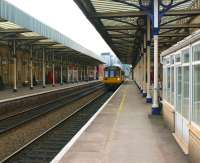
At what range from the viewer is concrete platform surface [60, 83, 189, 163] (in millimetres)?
7953

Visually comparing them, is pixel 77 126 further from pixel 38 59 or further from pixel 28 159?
pixel 38 59

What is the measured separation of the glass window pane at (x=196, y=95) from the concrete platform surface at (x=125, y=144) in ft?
3.54

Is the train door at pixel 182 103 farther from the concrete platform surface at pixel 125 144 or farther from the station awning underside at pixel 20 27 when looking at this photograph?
the station awning underside at pixel 20 27

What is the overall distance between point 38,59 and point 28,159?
43359mm

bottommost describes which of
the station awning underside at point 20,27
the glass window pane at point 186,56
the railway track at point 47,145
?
the railway track at point 47,145

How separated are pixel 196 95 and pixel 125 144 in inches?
114

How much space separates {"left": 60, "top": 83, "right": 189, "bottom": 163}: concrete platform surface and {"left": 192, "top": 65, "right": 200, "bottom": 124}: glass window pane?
42.5 inches

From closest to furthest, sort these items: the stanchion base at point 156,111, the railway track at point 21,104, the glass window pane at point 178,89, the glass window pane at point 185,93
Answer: the glass window pane at point 185,93 → the glass window pane at point 178,89 → the stanchion base at point 156,111 → the railway track at point 21,104

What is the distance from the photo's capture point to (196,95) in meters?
7.06

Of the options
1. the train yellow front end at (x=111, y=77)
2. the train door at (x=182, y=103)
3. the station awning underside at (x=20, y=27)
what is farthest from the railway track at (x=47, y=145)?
the train yellow front end at (x=111, y=77)

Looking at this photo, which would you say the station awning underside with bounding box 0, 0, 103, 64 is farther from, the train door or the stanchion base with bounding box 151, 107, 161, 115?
the train door

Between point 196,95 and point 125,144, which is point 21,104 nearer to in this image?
point 125,144

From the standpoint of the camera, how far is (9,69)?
148 feet

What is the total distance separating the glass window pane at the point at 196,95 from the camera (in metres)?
6.85
